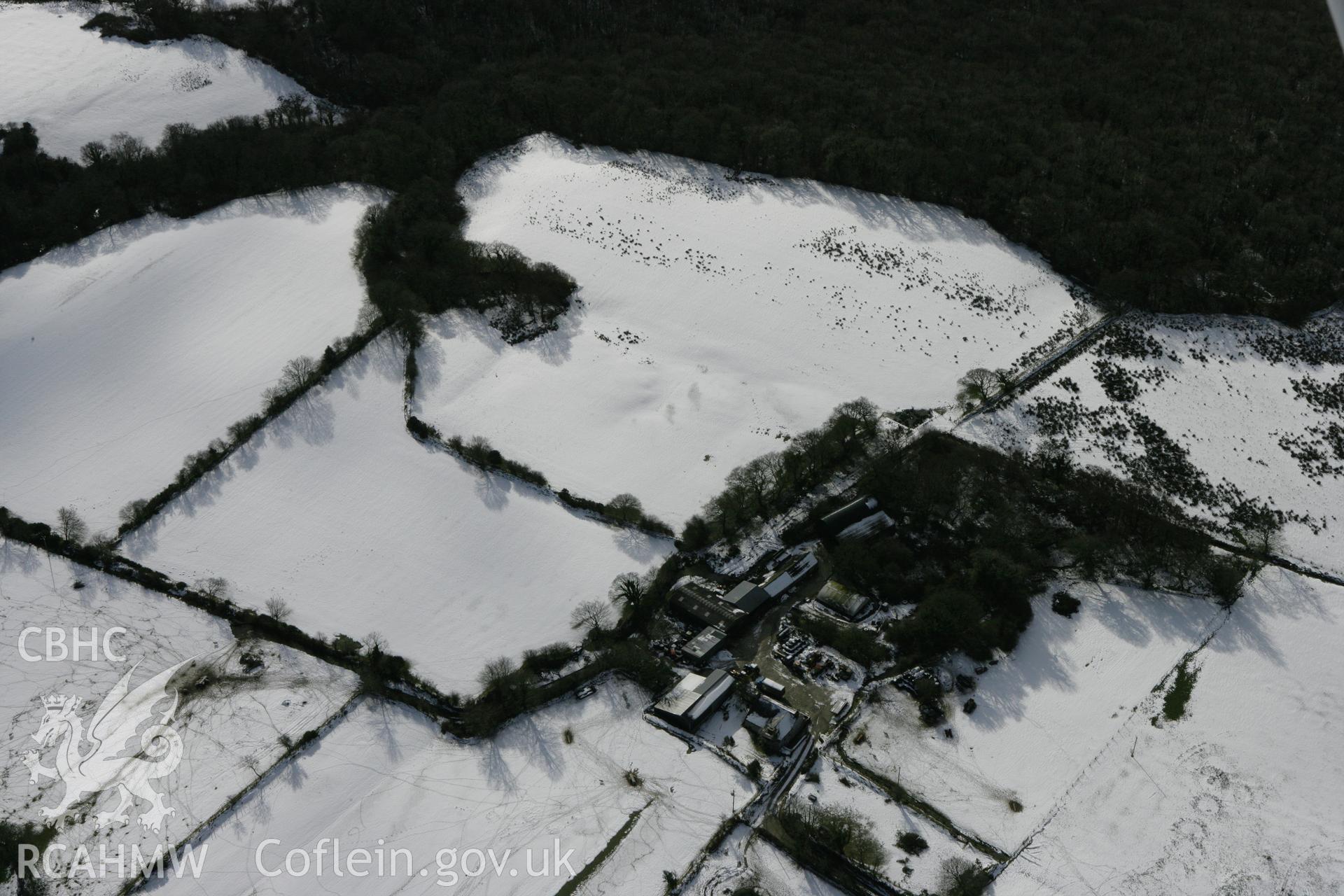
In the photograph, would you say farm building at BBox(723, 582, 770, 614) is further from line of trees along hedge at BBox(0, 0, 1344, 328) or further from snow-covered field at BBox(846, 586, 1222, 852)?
line of trees along hedge at BBox(0, 0, 1344, 328)

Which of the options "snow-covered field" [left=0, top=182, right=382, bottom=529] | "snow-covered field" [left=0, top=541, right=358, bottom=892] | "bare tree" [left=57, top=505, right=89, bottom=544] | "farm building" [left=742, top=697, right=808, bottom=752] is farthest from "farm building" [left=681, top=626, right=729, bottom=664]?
"bare tree" [left=57, top=505, right=89, bottom=544]

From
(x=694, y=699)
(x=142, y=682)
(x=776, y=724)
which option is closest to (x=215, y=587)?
(x=142, y=682)

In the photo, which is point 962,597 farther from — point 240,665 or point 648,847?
point 240,665

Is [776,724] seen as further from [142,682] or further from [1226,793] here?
[142,682]

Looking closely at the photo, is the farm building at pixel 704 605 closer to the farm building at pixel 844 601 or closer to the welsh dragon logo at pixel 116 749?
the farm building at pixel 844 601

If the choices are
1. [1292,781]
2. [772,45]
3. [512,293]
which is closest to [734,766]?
[1292,781]

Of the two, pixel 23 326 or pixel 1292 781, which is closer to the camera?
pixel 1292 781
